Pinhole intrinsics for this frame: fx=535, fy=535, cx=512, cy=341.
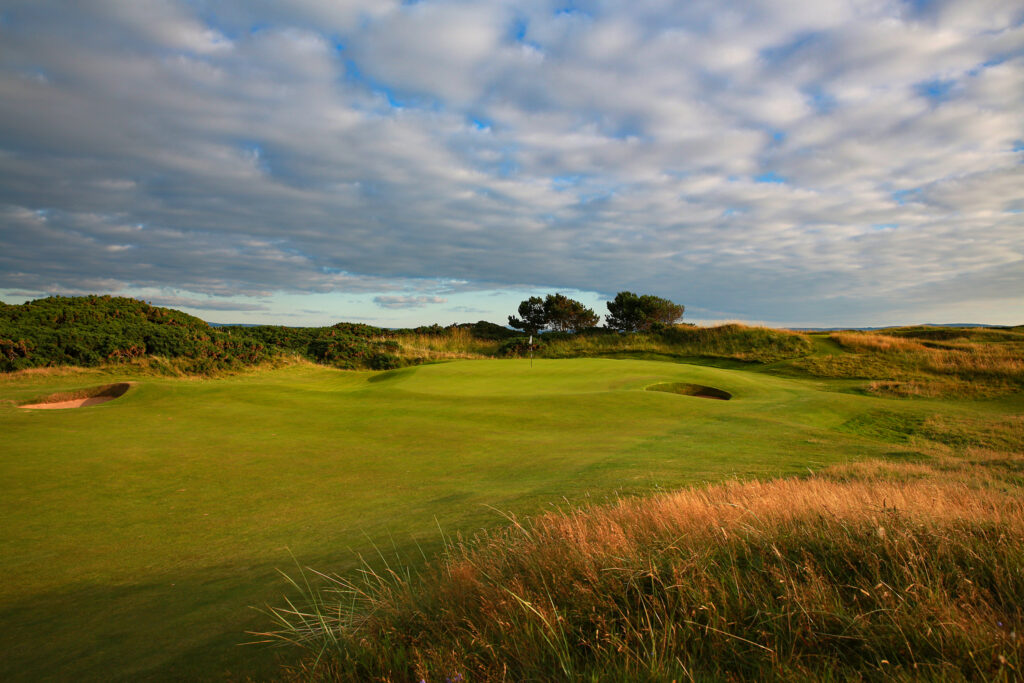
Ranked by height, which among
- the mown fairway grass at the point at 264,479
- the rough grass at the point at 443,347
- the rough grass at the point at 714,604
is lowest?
the mown fairway grass at the point at 264,479

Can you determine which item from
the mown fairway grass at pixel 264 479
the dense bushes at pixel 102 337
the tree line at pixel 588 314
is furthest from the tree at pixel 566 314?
the mown fairway grass at pixel 264 479

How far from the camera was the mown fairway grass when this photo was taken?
3246 mm

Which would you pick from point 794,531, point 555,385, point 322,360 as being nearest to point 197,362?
point 322,360

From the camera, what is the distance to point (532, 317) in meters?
55.1

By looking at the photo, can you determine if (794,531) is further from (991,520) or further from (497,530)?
(497,530)

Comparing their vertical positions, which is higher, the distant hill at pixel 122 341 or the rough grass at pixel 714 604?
the distant hill at pixel 122 341

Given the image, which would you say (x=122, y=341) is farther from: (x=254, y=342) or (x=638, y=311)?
(x=638, y=311)

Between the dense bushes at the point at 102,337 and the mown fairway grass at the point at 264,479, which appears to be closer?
the mown fairway grass at the point at 264,479

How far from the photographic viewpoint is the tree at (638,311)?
50062mm

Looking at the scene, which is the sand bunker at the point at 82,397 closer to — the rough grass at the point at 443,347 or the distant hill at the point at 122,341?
the distant hill at the point at 122,341

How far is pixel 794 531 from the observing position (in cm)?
311

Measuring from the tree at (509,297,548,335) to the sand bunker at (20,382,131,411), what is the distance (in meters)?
41.9

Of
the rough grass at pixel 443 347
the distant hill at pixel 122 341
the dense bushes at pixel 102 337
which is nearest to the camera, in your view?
the dense bushes at pixel 102 337

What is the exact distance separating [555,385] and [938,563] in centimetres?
1561
